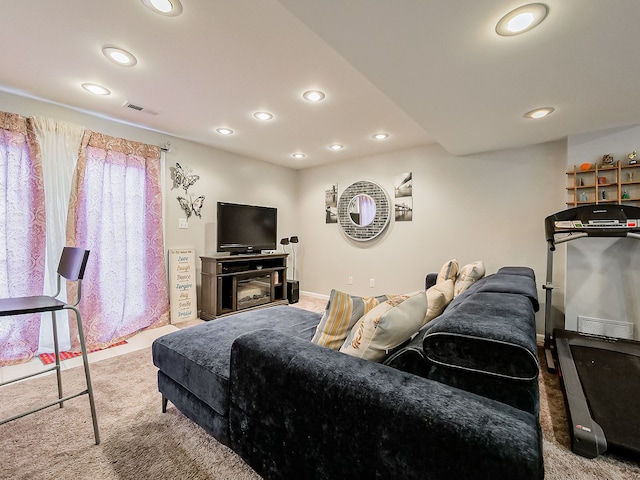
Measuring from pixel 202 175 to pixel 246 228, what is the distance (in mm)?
919

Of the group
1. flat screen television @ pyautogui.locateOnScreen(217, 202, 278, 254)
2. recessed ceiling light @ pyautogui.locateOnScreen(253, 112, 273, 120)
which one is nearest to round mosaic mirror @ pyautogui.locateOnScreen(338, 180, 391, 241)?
flat screen television @ pyautogui.locateOnScreen(217, 202, 278, 254)

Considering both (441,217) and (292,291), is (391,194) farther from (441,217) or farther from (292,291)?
(292,291)

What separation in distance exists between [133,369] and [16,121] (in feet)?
7.64

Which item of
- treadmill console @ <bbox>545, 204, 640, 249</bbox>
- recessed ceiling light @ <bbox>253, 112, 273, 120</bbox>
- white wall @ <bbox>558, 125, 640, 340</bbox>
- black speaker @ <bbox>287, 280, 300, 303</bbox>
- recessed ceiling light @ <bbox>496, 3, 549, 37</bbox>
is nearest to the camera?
recessed ceiling light @ <bbox>496, 3, 549, 37</bbox>

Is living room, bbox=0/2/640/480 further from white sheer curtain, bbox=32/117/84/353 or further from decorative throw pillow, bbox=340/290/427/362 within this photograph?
decorative throw pillow, bbox=340/290/427/362

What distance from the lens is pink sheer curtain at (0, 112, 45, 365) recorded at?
7.88 feet

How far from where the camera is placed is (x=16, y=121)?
2426 mm

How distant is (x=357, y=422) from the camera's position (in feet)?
2.70

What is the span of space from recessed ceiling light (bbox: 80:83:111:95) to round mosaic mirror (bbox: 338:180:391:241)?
3.12m

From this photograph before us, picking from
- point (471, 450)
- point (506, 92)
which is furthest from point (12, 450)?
point (506, 92)

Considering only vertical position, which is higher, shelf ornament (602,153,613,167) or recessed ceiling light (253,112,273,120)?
recessed ceiling light (253,112,273,120)

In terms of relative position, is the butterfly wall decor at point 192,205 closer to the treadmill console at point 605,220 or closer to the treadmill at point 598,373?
the treadmill at point 598,373

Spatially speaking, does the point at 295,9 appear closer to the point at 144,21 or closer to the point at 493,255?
the point at 144,21

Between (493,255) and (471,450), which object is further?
(493,255)
